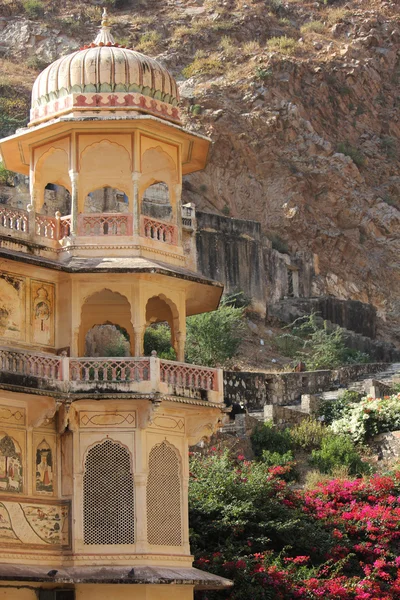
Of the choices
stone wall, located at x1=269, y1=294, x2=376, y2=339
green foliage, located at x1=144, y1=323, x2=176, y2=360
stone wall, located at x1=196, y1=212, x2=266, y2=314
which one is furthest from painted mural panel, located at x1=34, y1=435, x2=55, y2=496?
stone wall, located at x1=269, y1=294, x2=376, y2=339

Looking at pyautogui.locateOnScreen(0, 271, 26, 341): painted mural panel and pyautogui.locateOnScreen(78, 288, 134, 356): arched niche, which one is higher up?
pyautogui.locateOnScreen(78, 288, 134, 356): arched niche

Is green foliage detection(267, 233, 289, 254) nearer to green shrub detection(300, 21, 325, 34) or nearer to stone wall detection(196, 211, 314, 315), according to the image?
stone wall detection(196, 211, 314, 315)

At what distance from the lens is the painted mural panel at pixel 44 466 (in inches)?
1126

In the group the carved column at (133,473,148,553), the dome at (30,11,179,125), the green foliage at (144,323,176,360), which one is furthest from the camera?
the green foliage at (144,323,176,360)

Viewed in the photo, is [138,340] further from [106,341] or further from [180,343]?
→ [106,341]

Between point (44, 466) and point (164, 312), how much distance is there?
175 inches

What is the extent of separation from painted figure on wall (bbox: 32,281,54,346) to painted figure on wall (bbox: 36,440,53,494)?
5.97 feet

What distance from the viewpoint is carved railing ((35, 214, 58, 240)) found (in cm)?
2999

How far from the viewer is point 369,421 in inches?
1625

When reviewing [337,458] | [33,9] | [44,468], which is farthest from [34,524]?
[33,9]

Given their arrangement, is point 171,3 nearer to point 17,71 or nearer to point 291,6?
point 291,6

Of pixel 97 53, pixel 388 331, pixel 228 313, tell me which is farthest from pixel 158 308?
pixel 388 331

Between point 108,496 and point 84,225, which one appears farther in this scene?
point 84,225

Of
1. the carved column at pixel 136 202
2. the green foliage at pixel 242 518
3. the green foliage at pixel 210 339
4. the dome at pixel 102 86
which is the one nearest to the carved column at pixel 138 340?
the carved column at pixel 136 202
